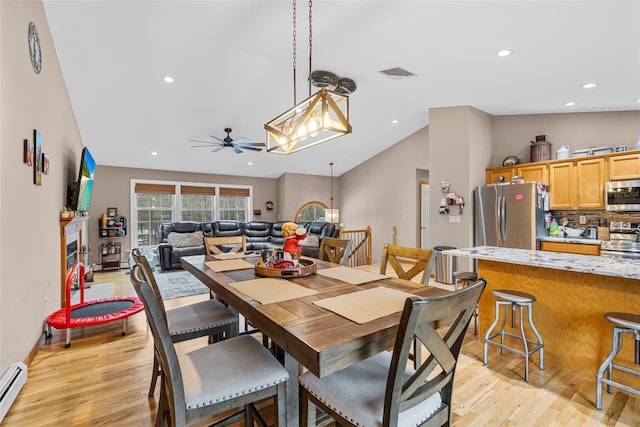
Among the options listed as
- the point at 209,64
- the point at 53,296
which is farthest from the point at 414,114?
the point at 53,296

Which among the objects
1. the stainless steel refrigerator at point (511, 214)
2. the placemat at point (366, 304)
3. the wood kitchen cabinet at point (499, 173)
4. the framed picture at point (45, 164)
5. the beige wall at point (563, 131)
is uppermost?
the beige wall at point (563, 131)

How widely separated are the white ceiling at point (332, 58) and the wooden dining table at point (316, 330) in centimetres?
A: 237

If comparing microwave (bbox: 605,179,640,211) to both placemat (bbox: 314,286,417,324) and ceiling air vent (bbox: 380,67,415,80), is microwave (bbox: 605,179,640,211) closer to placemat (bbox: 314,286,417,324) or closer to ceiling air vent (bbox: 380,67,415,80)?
ceiling air vent (bbox: 380,67,415,80)

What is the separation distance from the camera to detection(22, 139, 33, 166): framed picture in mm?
2344

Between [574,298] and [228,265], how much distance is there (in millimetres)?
2676

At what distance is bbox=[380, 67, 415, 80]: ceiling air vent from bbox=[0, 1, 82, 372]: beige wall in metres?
3.47

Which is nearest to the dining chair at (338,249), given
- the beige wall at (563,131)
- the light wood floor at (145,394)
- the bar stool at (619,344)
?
the light wood floor at (145,394)

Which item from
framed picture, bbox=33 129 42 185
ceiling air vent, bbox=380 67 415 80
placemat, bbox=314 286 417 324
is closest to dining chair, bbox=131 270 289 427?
placemat, bbox=314 286 417 324

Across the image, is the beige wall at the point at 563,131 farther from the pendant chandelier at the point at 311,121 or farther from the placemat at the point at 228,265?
the placemat at the point at 228,265

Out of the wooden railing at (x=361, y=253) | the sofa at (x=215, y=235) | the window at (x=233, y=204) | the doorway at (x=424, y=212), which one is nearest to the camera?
the sofa at (x=215, y=235)

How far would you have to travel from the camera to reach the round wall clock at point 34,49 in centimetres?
247

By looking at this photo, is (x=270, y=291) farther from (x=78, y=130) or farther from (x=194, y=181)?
(x=194, y=181)

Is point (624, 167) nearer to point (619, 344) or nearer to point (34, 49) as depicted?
point (619, 344)

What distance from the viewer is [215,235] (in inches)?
288
